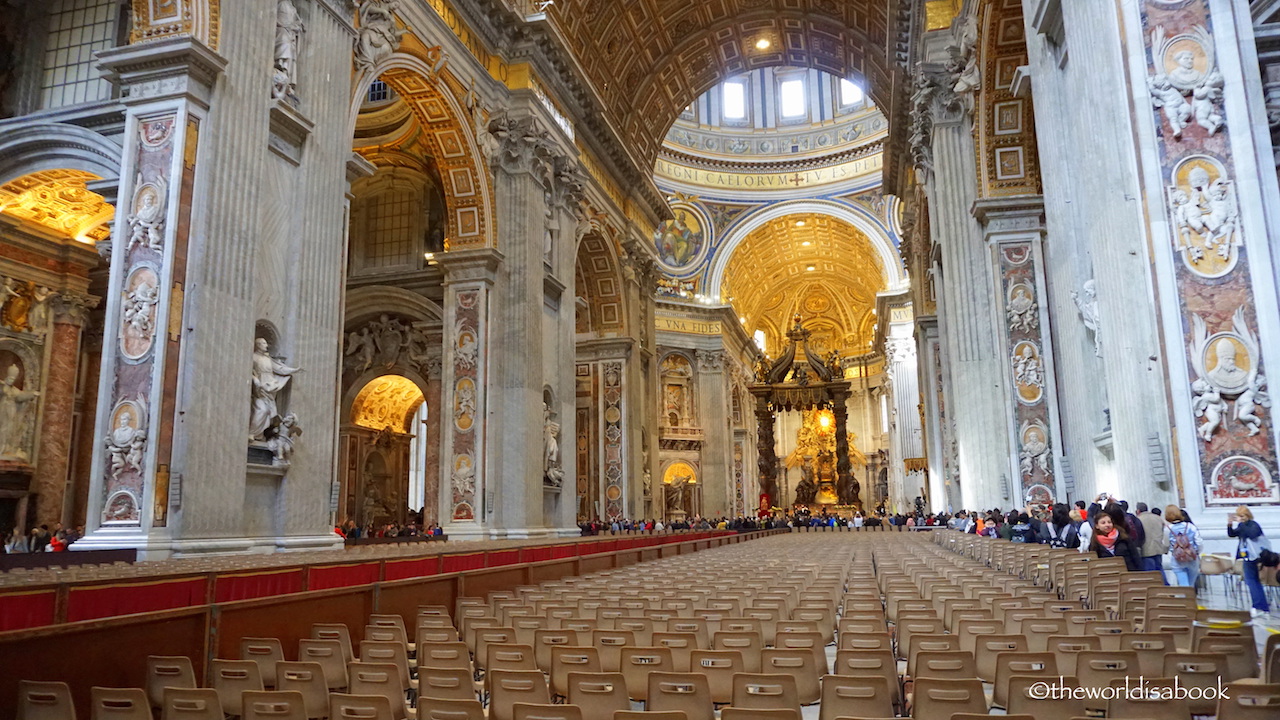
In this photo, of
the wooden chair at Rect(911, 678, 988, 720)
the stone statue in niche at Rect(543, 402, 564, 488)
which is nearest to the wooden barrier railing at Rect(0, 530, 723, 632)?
the wooden chair at Rect(911, 678, 988, 720)

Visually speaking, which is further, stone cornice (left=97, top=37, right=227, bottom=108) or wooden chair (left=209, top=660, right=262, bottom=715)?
stone cornice (left=97, top=37, right=227, bottom=108)

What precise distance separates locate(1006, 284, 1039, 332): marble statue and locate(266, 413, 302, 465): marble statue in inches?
405

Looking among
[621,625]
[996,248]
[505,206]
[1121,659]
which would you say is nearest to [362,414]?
[505,206]

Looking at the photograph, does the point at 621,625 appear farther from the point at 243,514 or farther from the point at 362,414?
the point at 362,414

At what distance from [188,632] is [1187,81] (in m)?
7.46

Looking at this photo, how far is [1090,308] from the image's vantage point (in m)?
8.12

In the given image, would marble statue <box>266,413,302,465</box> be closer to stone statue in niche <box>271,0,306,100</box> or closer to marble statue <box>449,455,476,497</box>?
stone statue in niche <box>271,0,306,100</box>

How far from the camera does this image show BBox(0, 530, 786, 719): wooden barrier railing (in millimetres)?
3760

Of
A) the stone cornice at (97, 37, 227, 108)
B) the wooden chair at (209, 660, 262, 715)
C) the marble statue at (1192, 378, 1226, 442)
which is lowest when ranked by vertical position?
the wooden chair at (209, 660, 262, 715)

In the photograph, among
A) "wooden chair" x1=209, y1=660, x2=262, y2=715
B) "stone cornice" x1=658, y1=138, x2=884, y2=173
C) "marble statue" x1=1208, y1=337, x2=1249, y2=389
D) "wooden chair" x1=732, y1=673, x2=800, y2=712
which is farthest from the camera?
"stone cornice" x1=658, y1=138, x2=884, y2=173

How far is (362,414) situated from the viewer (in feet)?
66.9

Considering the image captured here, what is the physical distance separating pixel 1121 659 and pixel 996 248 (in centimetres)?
1125

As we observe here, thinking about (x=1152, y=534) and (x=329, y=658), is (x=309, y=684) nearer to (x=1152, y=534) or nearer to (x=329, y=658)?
(x=329, y=658)

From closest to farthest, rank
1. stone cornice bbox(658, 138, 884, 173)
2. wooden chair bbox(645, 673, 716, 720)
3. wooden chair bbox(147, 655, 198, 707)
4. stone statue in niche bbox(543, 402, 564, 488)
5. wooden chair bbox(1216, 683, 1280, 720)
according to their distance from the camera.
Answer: wooden chair bbox(1216, 683, 1280, 720)
wooden chair bbox(645, 673, 716, 720)
wooden chair bbox(147, 655, 198, 707)
stone statue in niche bbox(543, 402, 564, 488)
stone cornice bbox(658, 138, 884, 173)
